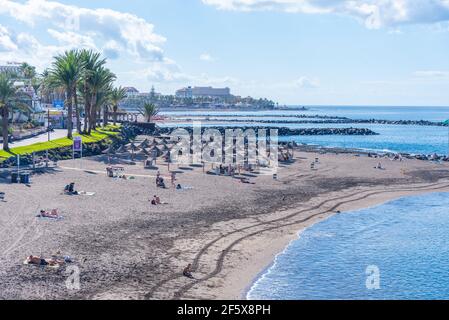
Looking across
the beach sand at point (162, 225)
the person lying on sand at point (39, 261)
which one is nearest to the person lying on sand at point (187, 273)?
the beach sand at point (162, 225)

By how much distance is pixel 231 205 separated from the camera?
40625mm

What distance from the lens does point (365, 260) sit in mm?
30266

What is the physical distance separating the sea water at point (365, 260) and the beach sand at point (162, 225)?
3.51 ft

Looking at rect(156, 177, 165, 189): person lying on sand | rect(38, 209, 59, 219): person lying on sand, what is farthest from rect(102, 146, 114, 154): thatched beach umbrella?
rect(38, 209, 59, 219): person lying on sand

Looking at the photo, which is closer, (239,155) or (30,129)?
(239,155)

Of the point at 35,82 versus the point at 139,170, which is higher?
the point at 35,82

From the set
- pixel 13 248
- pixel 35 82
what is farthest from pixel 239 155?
pixel 35 82

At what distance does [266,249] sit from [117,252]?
7911mm

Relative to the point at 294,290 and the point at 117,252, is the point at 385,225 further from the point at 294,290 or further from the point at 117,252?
the point at 117,252

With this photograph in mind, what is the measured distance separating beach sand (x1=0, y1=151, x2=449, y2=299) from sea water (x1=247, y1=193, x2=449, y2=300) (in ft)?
3.51

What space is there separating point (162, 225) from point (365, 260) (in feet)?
37.8

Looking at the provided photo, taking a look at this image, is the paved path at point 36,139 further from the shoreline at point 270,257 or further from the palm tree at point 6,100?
the shoreline at point 270,257

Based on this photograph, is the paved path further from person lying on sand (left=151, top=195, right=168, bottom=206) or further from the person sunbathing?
the person sunbathing

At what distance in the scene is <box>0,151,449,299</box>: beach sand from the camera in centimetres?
2344
